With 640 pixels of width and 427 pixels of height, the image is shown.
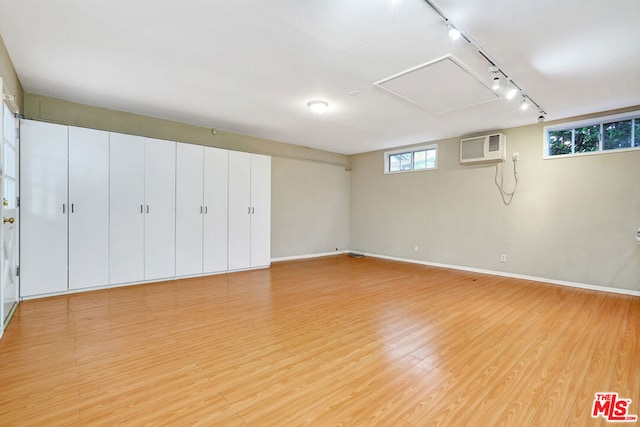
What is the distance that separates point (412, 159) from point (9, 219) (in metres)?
6.72

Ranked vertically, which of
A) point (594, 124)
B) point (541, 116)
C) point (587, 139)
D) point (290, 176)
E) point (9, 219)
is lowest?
point (9, 219)

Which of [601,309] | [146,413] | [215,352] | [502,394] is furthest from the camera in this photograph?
[601,309]

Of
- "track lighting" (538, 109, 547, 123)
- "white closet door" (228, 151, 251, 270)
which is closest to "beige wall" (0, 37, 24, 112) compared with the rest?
"white closet door" (228, 151, 251, 270)

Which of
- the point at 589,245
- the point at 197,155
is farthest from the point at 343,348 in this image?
the point at 589,245

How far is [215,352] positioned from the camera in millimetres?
2387

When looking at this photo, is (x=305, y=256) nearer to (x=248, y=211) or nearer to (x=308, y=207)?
(x=308, y=207)

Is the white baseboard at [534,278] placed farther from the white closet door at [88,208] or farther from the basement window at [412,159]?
the white closet door at [88,208]

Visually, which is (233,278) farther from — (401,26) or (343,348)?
(401,26)

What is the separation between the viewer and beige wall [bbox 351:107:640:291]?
4.27m

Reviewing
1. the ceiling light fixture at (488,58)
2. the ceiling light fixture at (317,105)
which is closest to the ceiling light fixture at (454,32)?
the ceiling light fixture at (488,58)

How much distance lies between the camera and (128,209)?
14.1 ft

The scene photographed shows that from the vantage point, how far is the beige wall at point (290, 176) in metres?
4.52

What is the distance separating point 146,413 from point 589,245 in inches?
233

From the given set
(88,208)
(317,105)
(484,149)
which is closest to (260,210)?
(317,105)
